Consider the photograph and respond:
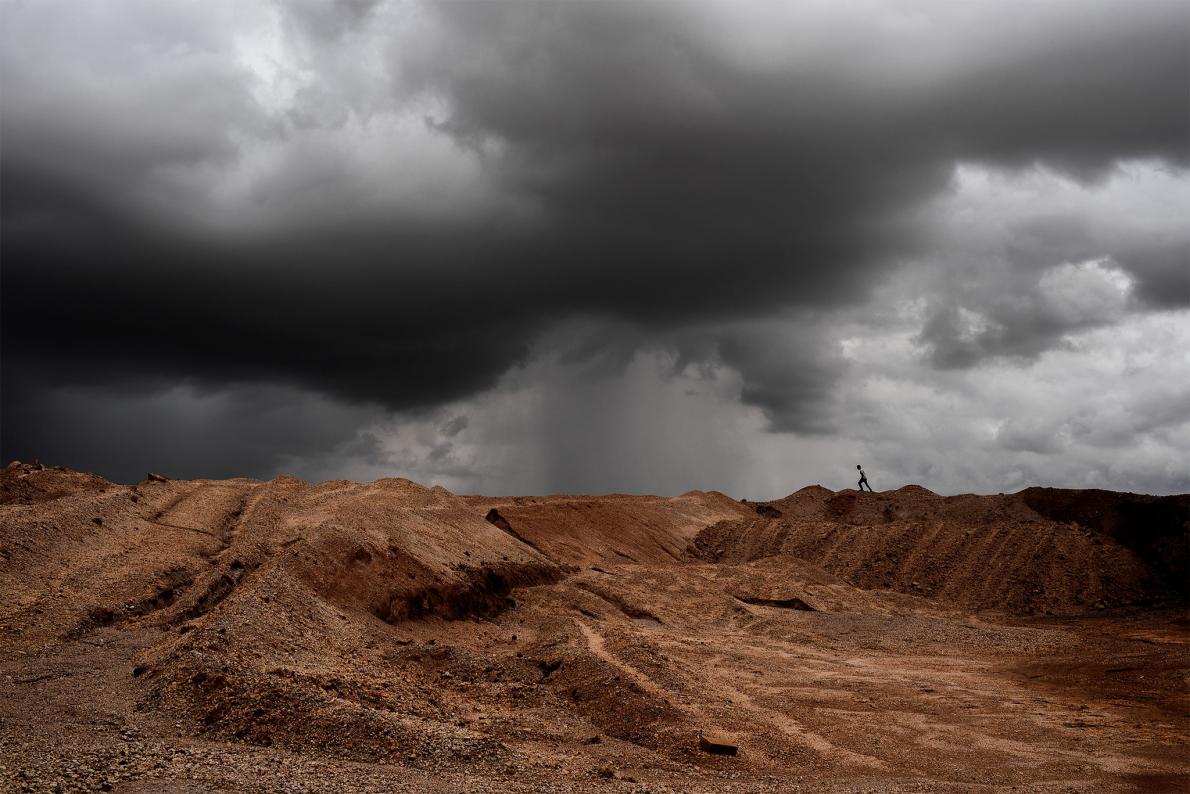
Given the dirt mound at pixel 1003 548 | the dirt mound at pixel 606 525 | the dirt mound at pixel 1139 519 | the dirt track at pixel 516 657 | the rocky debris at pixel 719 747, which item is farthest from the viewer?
the dirt mound at pixel 1139 519

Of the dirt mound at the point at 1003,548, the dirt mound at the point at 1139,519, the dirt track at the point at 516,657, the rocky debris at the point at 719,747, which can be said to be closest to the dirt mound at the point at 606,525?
the dirt track at the point at 516,657

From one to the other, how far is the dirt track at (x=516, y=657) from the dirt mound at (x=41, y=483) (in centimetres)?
16

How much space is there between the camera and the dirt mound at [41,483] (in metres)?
27.7

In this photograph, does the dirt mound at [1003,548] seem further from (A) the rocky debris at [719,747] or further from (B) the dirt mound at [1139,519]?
(A) the rocky debris at [719,747]

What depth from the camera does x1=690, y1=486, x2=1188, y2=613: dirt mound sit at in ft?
107

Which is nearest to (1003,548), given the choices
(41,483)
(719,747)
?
(719,747)

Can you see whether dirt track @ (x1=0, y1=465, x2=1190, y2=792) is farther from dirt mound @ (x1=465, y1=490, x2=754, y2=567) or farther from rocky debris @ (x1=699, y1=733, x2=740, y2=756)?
dirt mound @ (x1=465, y1=490, x2=754, y2=567)

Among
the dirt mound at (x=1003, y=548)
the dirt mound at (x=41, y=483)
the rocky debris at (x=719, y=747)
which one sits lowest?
the rocky debris at (x=719, y=747)

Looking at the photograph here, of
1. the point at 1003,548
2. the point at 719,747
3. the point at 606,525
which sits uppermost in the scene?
the point at 606,525

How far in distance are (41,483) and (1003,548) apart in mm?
36011

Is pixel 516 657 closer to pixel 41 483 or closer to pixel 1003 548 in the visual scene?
pixel 41 483

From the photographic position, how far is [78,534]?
19891 mm

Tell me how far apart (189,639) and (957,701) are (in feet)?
44.0

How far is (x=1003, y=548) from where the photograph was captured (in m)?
35.8
